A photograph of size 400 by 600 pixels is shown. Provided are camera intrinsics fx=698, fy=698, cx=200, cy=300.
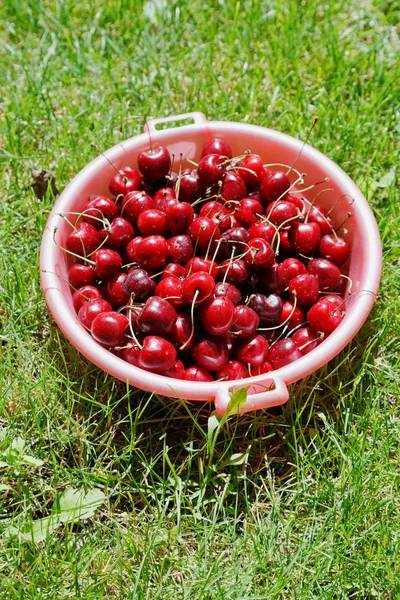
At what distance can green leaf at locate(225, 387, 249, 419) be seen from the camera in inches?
69.1

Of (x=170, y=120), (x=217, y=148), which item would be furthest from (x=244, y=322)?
(x=170, y=120)

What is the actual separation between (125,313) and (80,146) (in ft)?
2.80

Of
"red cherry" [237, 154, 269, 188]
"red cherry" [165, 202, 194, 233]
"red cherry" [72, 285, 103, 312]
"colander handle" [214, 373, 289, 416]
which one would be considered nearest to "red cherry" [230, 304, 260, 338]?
"colander handle" [214, 373, 289, 416]

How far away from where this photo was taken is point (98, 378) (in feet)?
6.89

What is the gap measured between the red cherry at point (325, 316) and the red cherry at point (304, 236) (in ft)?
0.66

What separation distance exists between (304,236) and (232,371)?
49cm

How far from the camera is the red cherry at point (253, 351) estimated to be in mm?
1995

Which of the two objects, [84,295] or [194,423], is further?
[84,295]

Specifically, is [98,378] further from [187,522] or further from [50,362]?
[187,522]

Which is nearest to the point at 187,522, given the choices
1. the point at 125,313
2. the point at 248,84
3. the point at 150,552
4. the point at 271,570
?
the point at 150,552

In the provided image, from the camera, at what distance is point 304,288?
6.83 ft

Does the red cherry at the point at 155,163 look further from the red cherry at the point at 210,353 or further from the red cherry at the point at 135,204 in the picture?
the red cherry at the point at 210,353

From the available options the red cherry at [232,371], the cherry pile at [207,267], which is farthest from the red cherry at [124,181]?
the red cherry at [232,371]

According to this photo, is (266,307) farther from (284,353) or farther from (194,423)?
(194,423)
